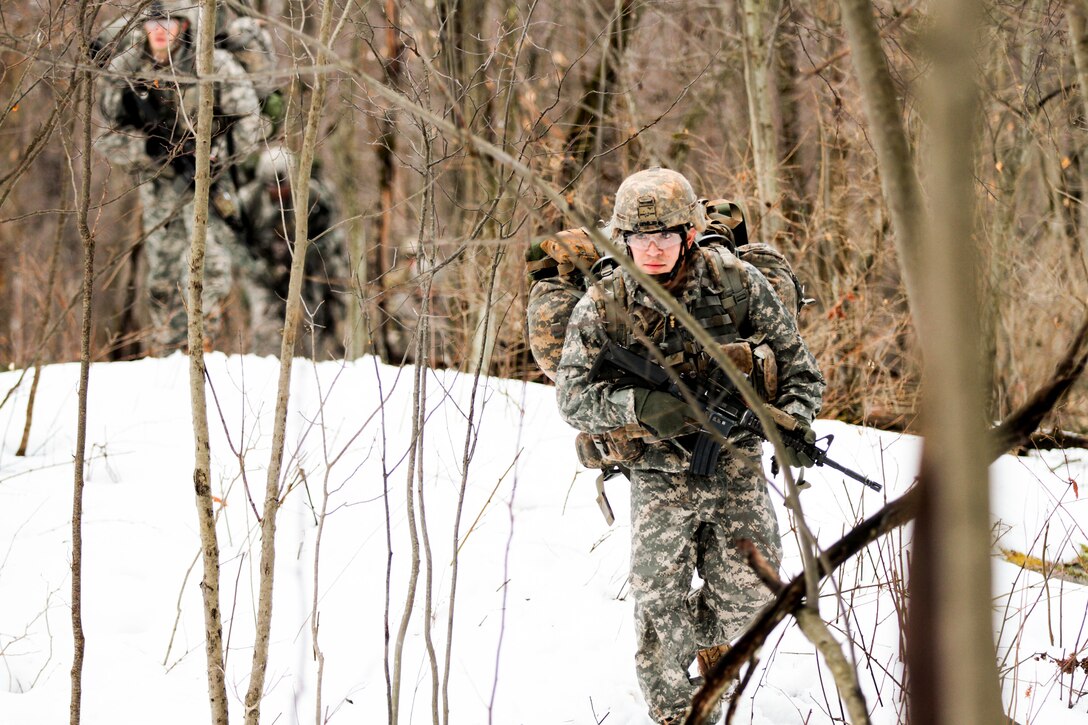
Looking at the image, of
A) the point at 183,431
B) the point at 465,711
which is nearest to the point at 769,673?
the point at 465,711

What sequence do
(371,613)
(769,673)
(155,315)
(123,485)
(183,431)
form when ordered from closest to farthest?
1. (769,673)
2. (371,613)
3. (123,485)
4. (183,431)
5. (155,315)

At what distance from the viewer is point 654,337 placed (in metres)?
2.85

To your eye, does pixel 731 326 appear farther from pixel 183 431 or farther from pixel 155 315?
pixel 155 315

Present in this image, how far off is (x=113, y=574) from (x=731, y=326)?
2719mm

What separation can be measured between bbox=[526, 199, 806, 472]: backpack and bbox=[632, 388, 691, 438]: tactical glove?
7.2 inches

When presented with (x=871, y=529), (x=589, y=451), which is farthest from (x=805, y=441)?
(x=871, y=529)

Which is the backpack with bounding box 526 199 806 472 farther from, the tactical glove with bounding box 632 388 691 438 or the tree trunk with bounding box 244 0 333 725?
the tree trunk with bounding box 244 0 333 725

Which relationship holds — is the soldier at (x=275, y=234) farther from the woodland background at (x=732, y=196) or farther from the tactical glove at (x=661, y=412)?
the tactical glove at (x=661, y=412)

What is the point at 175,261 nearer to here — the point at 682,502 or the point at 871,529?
the point at 682,502

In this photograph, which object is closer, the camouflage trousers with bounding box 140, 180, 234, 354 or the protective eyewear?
the protective eyewear

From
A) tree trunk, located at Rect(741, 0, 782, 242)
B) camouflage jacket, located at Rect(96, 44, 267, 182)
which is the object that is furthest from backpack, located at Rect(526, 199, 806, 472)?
tree trunk, located at Rect(741, 0, 782, 242)

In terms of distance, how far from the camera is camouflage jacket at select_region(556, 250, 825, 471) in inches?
112

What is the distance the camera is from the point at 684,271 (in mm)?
2877

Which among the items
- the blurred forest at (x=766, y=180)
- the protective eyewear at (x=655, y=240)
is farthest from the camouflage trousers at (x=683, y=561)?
the blurred forest at (x=766, y=180)
